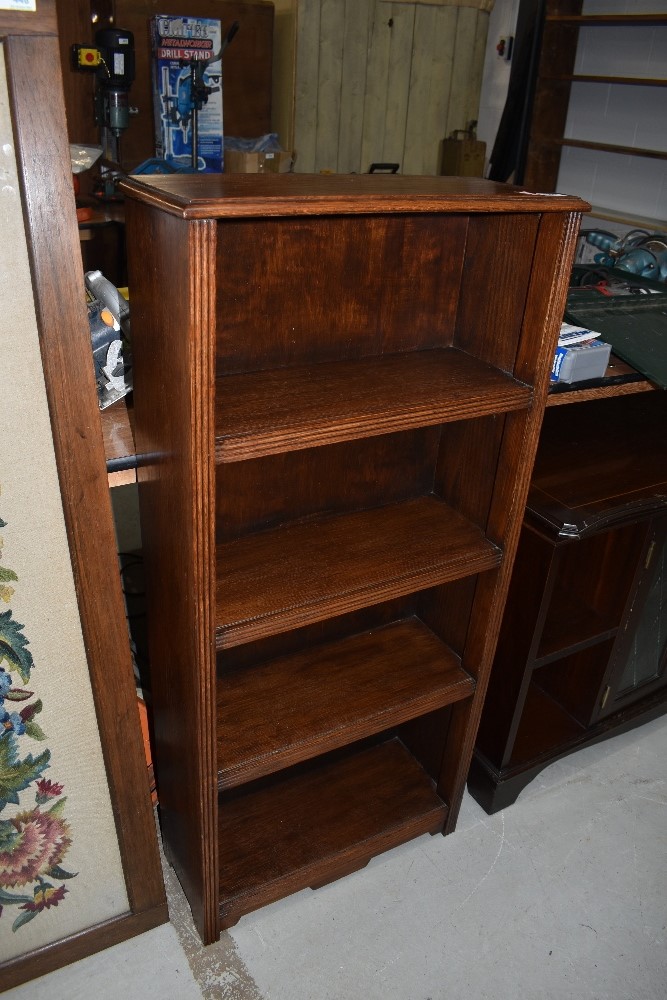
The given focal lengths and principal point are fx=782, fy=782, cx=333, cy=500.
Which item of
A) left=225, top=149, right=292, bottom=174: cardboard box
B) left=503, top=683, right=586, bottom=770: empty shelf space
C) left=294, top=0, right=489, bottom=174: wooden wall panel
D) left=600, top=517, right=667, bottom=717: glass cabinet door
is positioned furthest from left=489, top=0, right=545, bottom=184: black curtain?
left=503, top=683, right=586, bottom=770: empty shelf space

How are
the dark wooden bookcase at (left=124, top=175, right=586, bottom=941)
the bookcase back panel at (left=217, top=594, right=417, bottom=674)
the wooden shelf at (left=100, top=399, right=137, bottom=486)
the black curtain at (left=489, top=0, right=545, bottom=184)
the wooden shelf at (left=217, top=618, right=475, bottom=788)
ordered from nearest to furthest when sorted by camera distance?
1. the dark wooden bookcase at (left=124, top=175, right=586, bottom=941)
2. the wooden shelf at (left=100, top=399, right=137, bottom=486)
3. the wooden shelf at (left=217, top=618, right=475, bottom=788)
4. the bookcase back panel at (left=217, top=594, right=417, bottom=674)
5. the black curtain at (left=489, top=0, right=545, bottom=184)

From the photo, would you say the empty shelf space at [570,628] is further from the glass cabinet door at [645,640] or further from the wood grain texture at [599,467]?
the wood grain texture at [599,467]

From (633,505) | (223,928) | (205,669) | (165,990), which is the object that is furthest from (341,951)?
(633,505)

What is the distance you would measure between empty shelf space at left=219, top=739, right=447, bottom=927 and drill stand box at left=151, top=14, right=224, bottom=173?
3.07 metres

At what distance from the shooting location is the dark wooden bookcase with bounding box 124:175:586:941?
113 cm

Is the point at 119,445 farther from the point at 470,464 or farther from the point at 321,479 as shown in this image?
the point at 470,464

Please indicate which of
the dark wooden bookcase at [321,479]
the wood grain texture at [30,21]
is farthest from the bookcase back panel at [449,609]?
the wood grain texture at [30,21]

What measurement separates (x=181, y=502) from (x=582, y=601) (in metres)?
1.20

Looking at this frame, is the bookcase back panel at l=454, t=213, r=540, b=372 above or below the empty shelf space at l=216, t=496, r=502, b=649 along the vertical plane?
above

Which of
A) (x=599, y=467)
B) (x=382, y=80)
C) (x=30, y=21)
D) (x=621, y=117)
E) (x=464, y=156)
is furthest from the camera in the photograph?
(x=464, y=156)

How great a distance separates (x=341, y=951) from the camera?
5.34ft

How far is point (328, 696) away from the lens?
5.22 feet

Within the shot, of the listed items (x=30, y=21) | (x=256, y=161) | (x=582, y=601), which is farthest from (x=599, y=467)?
(x=256, y=161)

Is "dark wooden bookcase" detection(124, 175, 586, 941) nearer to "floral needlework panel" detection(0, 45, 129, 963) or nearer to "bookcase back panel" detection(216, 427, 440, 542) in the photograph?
"bookcase back panel" detection(216, 427, 440, 542)
